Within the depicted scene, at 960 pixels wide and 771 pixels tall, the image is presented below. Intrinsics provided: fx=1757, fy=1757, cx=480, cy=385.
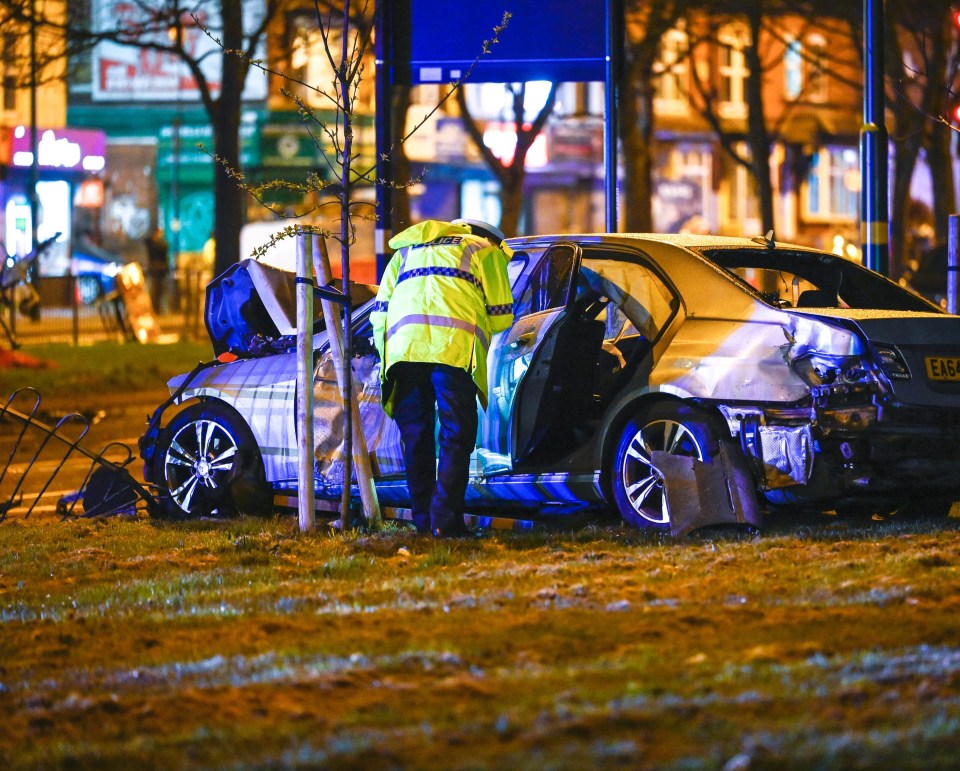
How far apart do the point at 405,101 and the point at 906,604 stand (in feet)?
66.6

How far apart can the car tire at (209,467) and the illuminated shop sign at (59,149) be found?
119 feet

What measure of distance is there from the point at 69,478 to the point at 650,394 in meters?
5.61

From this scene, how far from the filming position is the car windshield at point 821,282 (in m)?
8.57

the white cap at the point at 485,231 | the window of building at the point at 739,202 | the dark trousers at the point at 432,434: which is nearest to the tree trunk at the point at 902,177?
the window of building at the point at 739,202

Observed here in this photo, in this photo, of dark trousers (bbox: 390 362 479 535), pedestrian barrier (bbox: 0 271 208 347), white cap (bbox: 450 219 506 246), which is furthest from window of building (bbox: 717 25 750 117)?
dark trousers (bbox: 390 362 479 535)

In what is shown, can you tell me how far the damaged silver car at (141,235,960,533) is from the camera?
24.7 feet

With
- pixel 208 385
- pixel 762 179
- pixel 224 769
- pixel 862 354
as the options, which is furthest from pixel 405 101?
pixel 224 769

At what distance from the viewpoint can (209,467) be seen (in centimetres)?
931

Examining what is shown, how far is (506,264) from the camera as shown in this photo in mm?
8156

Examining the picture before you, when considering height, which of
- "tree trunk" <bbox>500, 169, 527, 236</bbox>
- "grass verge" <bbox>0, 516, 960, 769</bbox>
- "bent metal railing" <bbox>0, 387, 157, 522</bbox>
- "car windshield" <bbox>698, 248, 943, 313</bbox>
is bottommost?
"grass verge" <bbox>0, 516, 960, 769</bbox>

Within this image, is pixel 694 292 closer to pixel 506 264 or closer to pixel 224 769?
pixel 506 264

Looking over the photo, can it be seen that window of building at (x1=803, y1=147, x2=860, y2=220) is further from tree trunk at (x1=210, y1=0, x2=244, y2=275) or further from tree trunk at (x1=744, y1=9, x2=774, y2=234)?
tree trunk at (x1=210, y1=0, x2=244, y2=275)

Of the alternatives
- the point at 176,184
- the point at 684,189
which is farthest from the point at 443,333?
the point at 684,189

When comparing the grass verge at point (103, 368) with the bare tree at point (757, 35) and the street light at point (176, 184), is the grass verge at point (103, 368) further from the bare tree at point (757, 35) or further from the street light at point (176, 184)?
the street light at point (176, 184)
